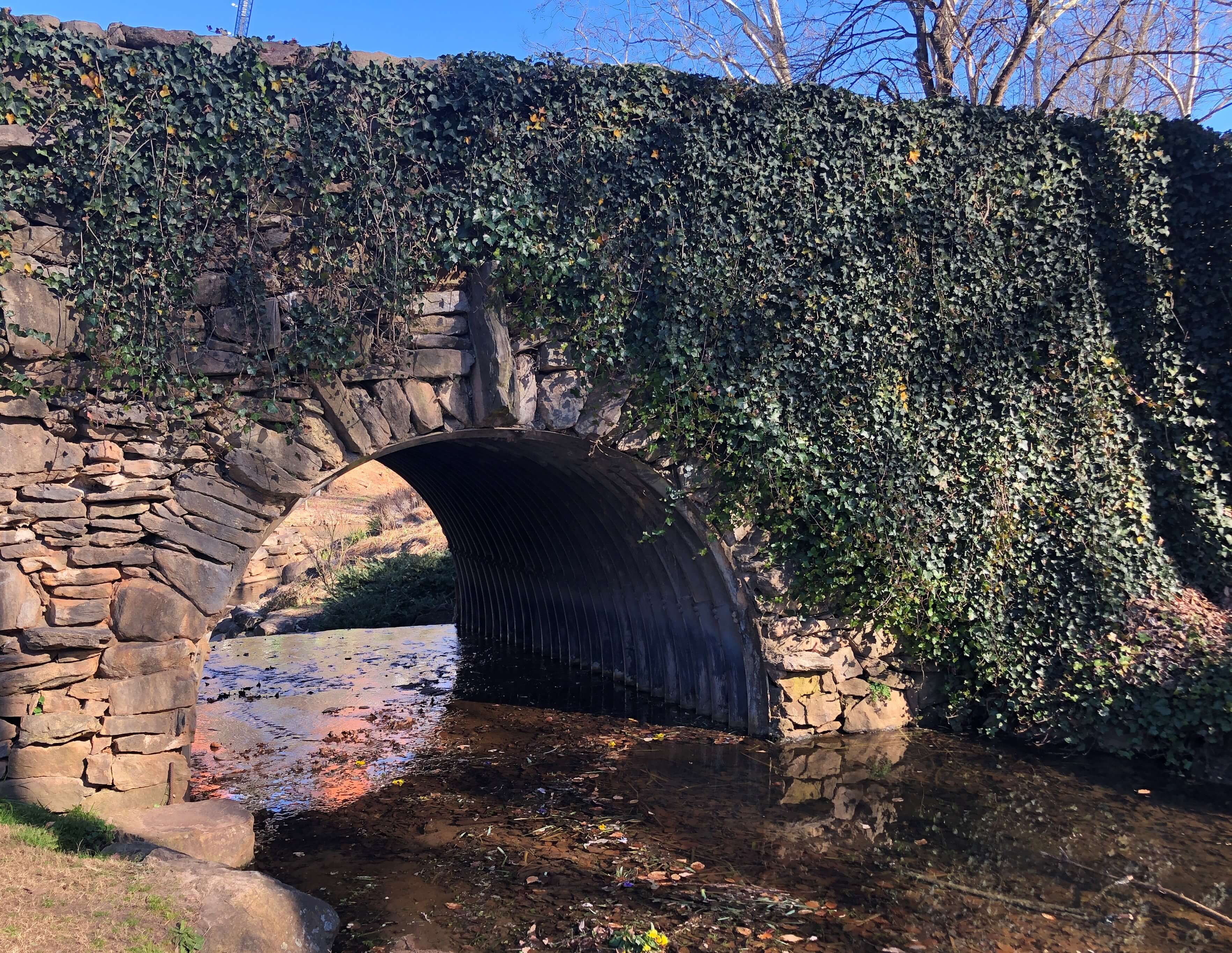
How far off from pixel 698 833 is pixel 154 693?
412 centimetres

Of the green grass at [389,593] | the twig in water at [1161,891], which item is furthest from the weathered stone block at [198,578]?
the green grass at [389,593]

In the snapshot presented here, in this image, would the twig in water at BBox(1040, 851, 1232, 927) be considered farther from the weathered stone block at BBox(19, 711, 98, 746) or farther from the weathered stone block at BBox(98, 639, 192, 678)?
the weathered stone block at BBox(19, 711, 98, 746)

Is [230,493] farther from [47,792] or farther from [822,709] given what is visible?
[822,709]

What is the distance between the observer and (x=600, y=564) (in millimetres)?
10773

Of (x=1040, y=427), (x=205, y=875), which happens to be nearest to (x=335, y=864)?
(x=205, y=875)

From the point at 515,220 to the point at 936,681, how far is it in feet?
20.1

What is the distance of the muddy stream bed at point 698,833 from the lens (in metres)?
5.10

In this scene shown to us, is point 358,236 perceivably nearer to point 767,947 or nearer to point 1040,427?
point 767,947

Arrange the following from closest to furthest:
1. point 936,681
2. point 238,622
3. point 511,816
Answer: point 511,816 < point 936,681 < point 238,622

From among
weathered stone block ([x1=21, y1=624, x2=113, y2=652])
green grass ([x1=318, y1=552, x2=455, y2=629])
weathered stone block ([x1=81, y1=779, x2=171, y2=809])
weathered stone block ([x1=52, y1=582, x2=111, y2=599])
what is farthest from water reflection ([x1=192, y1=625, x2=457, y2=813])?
green grass ([x1=318, y1=552, x2=455, y2=629])

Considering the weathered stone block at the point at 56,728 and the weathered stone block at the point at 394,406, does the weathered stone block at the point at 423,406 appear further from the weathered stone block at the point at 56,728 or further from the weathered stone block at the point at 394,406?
the weathered stone block at the point at 56,728

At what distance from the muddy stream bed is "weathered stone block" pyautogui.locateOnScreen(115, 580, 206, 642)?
5.11 ft

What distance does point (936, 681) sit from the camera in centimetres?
908

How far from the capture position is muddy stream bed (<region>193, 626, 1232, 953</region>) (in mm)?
5098
